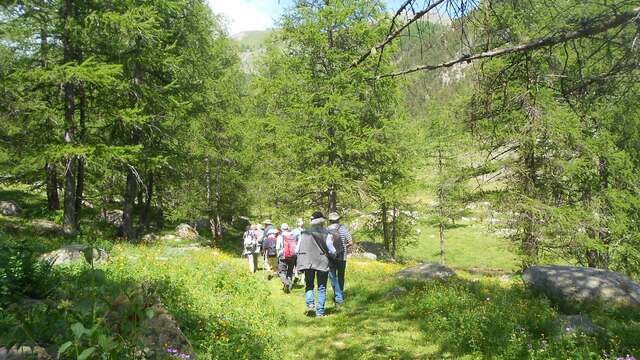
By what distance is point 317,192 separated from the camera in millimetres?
21547

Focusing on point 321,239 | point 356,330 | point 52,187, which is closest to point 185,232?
point 52,187

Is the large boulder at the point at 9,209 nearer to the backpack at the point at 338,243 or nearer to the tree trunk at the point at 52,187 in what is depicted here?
the tree trunk at the point at 52,187

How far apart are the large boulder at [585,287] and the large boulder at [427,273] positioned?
253 cm

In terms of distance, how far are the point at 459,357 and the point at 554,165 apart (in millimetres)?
12549

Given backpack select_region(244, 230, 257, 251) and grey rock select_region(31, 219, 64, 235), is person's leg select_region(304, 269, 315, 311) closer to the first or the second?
backpack select_region(244, 230, 257, 251)

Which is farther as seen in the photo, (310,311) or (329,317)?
(310,311)

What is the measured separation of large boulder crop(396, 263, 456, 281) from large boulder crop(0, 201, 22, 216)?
19.7 metres

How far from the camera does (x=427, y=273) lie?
12.3 metres

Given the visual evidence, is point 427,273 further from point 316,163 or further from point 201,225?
point 201,225

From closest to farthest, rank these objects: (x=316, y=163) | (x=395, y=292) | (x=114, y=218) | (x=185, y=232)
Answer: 1. (x=395, y=292)
2. (x=316, y=163)
3. (x=114, y=218)
4. (x=185, y=232)

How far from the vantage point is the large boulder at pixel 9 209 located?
2139 cm

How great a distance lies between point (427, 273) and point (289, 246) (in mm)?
4016

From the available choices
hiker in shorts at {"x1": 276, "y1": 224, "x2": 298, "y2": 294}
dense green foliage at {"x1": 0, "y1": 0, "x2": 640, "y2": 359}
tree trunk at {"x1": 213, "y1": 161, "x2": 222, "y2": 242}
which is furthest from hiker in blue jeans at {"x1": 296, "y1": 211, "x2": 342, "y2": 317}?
tree trunk at {"x1": 213, "y1": 161, "x2": 222, "y2": 242}

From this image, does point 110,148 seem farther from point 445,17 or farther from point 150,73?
point 445,17
